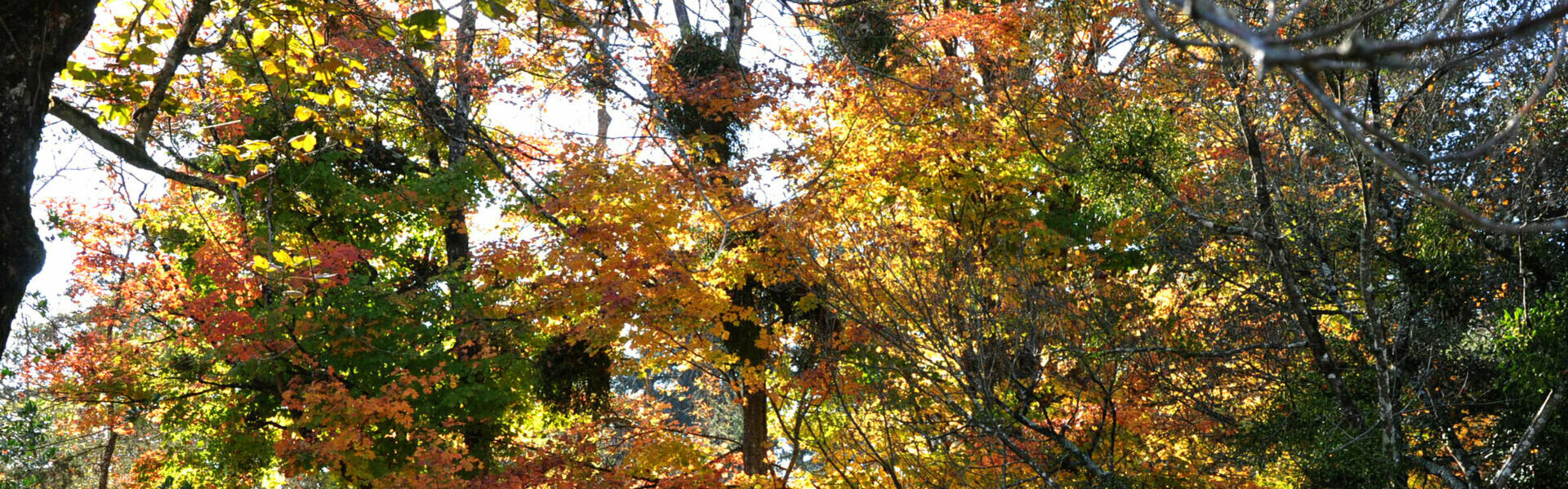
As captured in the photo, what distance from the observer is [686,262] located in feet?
33.8

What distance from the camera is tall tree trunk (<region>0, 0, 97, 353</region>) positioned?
2855 millimetres

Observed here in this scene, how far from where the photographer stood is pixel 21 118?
2.89 m

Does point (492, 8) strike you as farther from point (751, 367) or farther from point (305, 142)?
point (751, 367)

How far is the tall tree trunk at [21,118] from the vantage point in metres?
2.86

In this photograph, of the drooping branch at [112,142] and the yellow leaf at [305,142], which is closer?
the drooping branch at [112,142]

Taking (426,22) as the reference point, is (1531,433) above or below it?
below

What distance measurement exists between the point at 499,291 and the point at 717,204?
100 inches

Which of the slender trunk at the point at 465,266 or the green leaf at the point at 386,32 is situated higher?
the slender trunk at the point at 465,266

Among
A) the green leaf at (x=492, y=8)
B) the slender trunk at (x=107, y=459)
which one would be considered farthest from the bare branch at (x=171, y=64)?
the slender trunk at (x=107, y=459)

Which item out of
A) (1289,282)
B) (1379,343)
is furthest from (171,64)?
(1379,343)

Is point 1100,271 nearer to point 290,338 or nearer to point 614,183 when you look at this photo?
point 614,183

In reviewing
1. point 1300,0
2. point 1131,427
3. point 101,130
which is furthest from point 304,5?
point 1131,427

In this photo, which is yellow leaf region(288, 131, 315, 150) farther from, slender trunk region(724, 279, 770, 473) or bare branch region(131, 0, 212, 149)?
slender trunk region(724, 279, 770, 473)

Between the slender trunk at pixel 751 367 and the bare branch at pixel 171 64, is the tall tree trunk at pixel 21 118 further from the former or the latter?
the slender trunk at pixel 751 367
